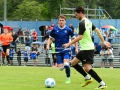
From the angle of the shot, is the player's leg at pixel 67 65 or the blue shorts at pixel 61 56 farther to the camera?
the blue shorts at pixel 61 56

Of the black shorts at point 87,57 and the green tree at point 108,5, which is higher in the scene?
the green tree at point 108,5

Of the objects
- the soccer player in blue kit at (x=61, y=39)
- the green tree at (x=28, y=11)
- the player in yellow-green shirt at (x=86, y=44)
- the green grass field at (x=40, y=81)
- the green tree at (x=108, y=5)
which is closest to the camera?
the player in yellow-green shirt at (x=86, y=44)

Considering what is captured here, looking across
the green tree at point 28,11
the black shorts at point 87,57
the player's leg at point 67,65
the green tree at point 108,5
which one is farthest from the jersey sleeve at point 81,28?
the green tree at point 108,5

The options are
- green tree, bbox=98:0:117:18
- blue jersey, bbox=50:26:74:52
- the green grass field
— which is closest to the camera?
the green grass field

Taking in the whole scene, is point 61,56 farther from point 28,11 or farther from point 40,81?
point 28,11

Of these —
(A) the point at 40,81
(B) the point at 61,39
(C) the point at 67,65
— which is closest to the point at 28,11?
(B) the point at 61,39

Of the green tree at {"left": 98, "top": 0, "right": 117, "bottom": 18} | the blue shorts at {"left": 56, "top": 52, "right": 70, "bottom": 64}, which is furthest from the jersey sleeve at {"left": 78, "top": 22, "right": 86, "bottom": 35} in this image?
the green tree at {"left": 98, "top": 0, "right": 117, "bottom": 18}

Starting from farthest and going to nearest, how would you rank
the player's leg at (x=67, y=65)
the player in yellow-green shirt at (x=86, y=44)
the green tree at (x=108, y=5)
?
the green tree at (x=108, y=5) → the player's leg at (x=67, y=65) → the player in yellow-green shirt at (x=86, y=44)

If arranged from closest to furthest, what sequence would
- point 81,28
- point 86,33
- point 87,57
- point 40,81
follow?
1. point 81,28
2. point 87,57
3. point 86,33
4. point 40,81

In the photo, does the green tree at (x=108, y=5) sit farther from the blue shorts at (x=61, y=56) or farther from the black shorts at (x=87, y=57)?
the black shorts at (x=87, y=57)

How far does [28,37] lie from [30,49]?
7.76 ft

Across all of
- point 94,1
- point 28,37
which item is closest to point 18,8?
point 94,1

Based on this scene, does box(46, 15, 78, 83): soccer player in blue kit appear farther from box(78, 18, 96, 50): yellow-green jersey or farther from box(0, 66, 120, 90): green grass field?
box(78, 18, 96, 50): yellow-green jersey

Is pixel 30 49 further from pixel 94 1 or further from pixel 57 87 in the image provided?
pixel 94 1
